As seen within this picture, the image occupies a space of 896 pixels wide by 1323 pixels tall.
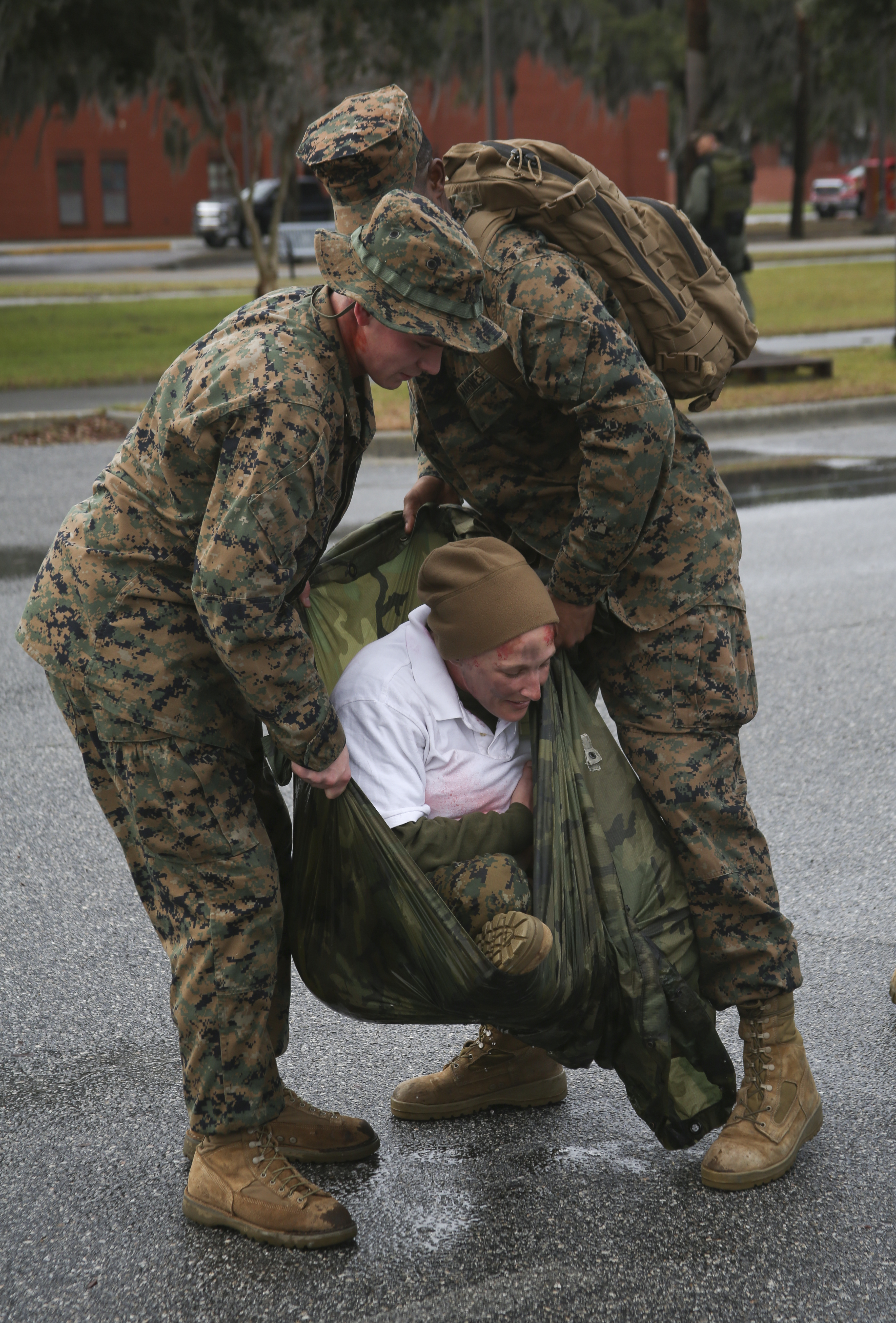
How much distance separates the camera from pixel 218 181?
1907 inches

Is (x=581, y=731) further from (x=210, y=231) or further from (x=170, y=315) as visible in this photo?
(x=210, y=231)

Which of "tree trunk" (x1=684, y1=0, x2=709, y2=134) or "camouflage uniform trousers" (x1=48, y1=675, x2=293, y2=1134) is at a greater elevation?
"tree trunk" (x1=684, y1=0, x2=709, y2=134)

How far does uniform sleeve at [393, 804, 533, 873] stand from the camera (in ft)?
8.00

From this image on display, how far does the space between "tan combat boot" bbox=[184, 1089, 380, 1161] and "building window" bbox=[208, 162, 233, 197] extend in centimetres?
4797

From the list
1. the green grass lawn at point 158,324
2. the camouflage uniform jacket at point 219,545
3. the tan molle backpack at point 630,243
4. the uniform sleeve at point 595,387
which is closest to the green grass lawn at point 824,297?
the green grass lawn at point 158,324

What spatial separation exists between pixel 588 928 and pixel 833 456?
8.44 metres

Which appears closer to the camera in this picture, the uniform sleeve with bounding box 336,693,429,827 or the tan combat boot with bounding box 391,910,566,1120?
the uniform sleeve with bounding box 336,693,429,827

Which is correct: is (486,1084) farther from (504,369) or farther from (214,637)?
(504,369)

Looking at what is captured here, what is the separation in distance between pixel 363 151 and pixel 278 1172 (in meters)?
1.77

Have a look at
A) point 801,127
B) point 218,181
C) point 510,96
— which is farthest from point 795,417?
point 218,181

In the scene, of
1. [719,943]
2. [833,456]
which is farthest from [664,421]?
[833,456]

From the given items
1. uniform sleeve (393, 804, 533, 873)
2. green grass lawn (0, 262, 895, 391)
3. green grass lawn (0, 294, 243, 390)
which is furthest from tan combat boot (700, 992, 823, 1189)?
green grass lawn (0, 294, 243, 390)

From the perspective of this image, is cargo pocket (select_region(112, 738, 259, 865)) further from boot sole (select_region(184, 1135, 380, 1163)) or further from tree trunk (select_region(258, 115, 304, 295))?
tree trunk (select_region(258, 115, 304, 295))

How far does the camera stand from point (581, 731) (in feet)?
8.63
